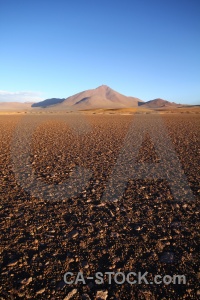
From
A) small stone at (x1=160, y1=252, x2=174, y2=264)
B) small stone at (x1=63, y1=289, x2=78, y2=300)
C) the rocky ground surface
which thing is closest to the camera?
small stone at (x1=63, y1=289, x2=78, y2=300)

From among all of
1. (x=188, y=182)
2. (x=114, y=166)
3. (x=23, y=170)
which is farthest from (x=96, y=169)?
(x=188, y=182)

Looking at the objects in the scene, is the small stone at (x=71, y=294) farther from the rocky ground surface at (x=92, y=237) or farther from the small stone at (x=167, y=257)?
the small stone at (x=167, y=257)

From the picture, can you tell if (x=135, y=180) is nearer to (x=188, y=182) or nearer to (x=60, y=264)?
(x=188, y=182)

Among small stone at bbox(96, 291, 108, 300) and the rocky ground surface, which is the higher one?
the rocky ground surface

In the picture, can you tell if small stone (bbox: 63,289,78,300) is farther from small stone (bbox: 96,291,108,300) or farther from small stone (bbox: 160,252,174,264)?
small stone (bbox: 160,252,174,264)

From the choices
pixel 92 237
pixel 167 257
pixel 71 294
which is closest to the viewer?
pixel 71 294

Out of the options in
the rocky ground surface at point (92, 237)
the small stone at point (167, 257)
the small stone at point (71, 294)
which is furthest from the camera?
the small stone at point (167, 257)

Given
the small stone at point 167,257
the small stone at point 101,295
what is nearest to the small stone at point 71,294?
the small stone at point 101,295

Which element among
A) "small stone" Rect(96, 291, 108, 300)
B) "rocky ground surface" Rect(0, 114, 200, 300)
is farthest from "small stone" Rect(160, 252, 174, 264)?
"small stone" Rect(96, 291, 108, 300)

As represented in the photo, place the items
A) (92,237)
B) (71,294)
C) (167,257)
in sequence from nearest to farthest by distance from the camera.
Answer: (71,294)
(167,257)
(92,237)

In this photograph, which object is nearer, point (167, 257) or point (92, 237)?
point (167, 257)

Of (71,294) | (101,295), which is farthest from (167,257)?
(71,294)

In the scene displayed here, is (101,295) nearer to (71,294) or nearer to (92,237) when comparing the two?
(71,294)

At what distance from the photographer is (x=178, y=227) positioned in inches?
127
